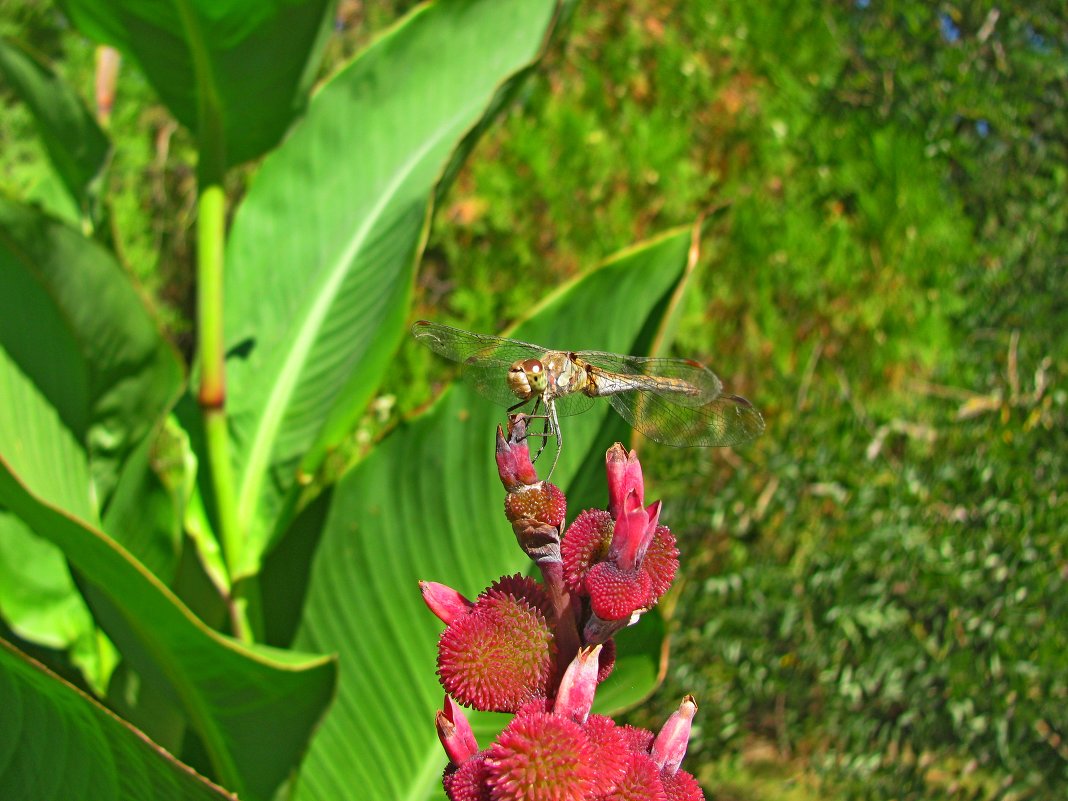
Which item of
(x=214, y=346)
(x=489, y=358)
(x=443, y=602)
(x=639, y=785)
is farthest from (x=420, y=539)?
(x=639, y=785)

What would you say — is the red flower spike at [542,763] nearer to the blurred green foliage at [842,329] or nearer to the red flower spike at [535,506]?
the red flower spike at [535,506]

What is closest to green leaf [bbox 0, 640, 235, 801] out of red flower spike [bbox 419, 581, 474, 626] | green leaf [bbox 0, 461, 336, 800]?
green leaf [bbox 0, 461, 336, 800]

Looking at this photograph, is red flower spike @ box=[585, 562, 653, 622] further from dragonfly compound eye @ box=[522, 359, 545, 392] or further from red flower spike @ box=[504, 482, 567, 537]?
dragonfly compound eye @ box=[522, 359, 545, 392]

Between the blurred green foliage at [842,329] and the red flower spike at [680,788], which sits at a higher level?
the red flower spike at [680,788]

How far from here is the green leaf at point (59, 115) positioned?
1793 mm

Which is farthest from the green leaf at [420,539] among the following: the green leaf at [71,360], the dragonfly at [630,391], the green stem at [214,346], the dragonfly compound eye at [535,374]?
the dragonfly compound eye at [535,374]

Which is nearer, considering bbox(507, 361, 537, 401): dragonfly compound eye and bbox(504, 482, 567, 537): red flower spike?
bbox(504, 482, 567, 537): red flower spike

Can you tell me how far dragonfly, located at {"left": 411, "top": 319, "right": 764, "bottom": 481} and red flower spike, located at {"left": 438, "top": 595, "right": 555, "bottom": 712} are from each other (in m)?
0.23

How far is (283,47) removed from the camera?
1.55 m

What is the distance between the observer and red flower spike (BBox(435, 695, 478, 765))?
602 millimetres

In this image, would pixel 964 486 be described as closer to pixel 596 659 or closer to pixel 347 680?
pixel 347 680

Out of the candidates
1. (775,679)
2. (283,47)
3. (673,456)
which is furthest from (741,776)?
(283,47)

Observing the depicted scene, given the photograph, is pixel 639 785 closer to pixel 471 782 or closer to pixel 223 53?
pixel 471 782

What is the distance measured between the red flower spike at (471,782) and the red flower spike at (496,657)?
0.14 ft
